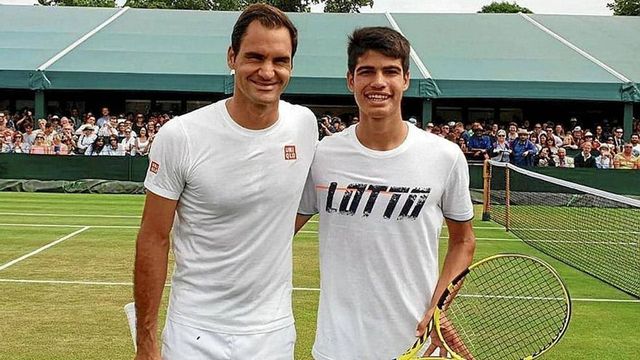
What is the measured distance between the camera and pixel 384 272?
346 cm

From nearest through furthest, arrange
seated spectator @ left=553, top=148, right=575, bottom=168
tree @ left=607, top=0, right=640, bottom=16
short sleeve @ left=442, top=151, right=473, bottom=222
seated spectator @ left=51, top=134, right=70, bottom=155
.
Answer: short sleeve @ left=442, top=151, right=473, bottom=222, seated spectator @ left=553, top=148, right=575, bottom=168, seated spectator @ left=51, top=134, right=70, bottom=155, tree @ left=607, top=0, right=640, bottom=16

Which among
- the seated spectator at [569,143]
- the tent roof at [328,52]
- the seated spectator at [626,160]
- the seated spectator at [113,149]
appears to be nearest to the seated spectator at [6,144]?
the seated spectator at [113,149]

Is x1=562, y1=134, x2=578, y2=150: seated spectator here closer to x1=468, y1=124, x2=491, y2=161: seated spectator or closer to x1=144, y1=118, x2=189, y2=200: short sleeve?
x1=468, y1=124, x2=491, y2=161: seated spectator

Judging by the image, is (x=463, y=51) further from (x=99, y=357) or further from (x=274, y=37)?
(x=274, y=37)

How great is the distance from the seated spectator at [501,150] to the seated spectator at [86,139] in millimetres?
9930

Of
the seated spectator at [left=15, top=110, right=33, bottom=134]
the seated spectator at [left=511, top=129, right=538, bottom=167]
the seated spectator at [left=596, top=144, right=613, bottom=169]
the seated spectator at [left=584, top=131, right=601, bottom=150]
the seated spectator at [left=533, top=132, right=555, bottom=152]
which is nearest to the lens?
the seated spectator at [left=511, top=129, right=538, bottom=167]

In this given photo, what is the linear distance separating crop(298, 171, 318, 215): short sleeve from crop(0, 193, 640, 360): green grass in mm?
3170

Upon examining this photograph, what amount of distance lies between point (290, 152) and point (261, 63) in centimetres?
40

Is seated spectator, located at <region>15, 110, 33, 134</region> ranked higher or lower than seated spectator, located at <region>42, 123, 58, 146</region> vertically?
higher

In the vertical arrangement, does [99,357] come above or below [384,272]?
below

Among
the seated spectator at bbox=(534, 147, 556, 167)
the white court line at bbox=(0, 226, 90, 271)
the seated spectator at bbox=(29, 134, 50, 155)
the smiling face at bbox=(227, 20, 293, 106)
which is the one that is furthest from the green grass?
the seated spectator at bbox=(29, 134, 50, 155)

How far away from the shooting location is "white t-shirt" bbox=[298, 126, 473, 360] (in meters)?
3.45

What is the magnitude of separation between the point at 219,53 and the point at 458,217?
23.4 m

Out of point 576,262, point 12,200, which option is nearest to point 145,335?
point 576,262
